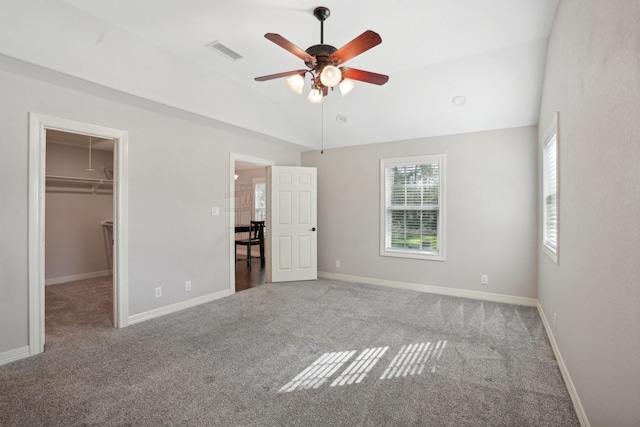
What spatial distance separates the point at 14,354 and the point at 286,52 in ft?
12.1

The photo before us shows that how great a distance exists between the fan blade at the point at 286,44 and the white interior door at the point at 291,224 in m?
3.06

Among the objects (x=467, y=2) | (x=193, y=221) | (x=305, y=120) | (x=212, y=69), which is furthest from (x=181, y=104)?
(x=467, y=2)

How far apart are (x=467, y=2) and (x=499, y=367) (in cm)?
293

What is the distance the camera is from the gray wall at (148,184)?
104 inches

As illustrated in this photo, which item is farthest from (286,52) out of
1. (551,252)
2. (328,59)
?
(551,252)

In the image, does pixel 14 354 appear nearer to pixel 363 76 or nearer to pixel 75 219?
pixel 75 219

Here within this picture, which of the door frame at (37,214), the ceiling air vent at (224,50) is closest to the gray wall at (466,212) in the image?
the ceiling air vent at (224,50)

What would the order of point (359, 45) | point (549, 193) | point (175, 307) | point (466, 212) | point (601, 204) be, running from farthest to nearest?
point (466, 212) < point (175, 307) < point (549, 193) < point (359, 45) < point (601, 204)

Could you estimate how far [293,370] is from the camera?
8.10ft

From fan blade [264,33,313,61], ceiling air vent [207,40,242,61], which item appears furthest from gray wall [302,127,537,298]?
fan blade [264,33,313,61]

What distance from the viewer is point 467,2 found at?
254 cm

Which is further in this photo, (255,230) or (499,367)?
(255,230)

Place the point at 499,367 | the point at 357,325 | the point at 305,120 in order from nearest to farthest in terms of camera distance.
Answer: the point at 499,367 < the point at 357,325 < the point at 305,120

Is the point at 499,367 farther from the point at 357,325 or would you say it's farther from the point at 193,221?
the point at 193,221
